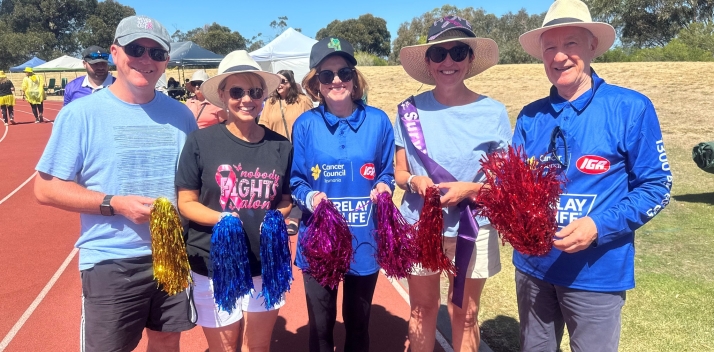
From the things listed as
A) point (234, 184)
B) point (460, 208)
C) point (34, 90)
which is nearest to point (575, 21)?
point (460, 208)

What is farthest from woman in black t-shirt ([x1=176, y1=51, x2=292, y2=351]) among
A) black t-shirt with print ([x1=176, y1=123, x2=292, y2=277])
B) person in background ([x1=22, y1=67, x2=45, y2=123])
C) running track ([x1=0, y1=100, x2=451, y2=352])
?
person in background ([x1=22, y1=67, x2=45, y2=123])

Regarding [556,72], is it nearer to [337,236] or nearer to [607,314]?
[607,314]

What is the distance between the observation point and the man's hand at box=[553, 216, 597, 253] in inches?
85.4

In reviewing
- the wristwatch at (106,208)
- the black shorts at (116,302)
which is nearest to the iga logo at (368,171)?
the black shorts at (116,302)

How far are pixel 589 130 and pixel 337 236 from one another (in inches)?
55.2

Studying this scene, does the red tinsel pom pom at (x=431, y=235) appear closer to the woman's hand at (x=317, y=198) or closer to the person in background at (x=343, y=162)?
the person in background at (x=343, y=162)

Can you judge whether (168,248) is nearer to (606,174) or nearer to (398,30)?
(606,174)

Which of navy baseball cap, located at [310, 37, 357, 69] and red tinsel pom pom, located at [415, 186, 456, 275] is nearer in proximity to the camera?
red tinsel pom pom, located at [415, 186, 456, 275]

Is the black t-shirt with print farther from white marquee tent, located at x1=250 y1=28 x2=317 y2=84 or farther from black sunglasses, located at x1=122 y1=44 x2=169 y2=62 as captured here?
white marquee tent, located at x1=250 y1=28 x2=317 y2=84

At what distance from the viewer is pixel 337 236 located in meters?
2.67

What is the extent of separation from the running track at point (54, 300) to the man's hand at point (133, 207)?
2.25m

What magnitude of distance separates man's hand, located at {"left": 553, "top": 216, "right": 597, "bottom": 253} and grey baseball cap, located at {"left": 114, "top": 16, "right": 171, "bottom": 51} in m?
2.27

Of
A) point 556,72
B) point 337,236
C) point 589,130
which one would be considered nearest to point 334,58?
point 337,236

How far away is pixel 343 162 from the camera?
2.83 m
